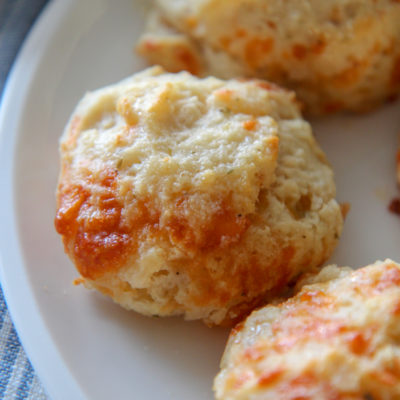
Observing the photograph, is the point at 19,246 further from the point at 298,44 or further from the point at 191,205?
the point at 298,44

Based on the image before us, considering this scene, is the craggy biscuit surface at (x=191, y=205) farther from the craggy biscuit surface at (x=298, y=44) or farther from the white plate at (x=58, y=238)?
the craggy biscuit surface at (x=298, y=44)

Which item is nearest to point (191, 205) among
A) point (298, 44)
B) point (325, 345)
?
point (325, 345)

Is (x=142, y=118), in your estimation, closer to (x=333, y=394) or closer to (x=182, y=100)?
(x=182, y=100)

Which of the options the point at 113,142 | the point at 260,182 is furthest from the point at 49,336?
the point at 260,182

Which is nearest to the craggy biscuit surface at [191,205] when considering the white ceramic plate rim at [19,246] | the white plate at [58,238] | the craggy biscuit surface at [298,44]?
the white plate at [58,238]


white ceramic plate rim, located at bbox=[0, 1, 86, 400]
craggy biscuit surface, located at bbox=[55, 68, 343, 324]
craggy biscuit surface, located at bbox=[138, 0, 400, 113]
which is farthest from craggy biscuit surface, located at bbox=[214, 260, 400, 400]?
craggy biscuit surface, located at bbox=[138, 0, 400, 113]

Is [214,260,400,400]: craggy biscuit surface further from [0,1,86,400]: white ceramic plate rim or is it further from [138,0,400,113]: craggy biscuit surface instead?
[138,0,400,113]: craggy biscuit surface

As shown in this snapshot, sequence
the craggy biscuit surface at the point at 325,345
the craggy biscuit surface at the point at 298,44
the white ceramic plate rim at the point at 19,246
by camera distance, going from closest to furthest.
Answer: the craggy biscuit surface at the point at 325,345, the white ceramic plate rim at the point at 19,246, the craggy biscuit surface at the point at 298,44
